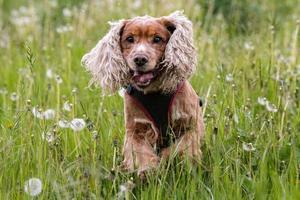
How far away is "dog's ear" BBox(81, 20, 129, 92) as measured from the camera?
496 cm

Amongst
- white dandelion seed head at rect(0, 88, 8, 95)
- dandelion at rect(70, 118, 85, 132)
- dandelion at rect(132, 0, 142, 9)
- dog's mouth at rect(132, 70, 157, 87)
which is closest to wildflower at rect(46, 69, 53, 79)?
white dandelion seed head at rect(0, 88, 8, 95)

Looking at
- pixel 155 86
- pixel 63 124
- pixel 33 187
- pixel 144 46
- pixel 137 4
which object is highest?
pixel 137 4

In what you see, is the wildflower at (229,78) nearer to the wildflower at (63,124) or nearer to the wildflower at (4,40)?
the wildflower at (63,124)

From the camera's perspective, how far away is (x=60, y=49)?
25.7 feet

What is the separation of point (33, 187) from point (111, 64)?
1114 millimetres

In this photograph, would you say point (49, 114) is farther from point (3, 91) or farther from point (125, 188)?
point (3, 91)

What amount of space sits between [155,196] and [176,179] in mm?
376

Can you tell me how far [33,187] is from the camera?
13.6 feet

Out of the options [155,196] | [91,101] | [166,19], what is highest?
Result: [166,19]

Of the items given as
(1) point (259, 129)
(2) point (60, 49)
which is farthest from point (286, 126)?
(2) point (60, 49)

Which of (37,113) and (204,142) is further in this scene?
(204,142)

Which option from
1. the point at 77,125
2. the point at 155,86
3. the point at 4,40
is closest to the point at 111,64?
the point at 155,86

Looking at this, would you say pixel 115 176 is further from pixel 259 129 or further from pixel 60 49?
pixel 60 49

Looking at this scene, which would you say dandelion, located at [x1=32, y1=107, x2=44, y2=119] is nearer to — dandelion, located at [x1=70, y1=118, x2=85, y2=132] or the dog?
dandelion, located at [x1=70, y1=118, x2=85, y2=132]
